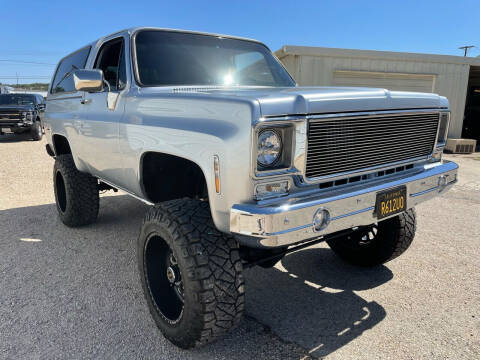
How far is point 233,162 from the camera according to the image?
1.84 m

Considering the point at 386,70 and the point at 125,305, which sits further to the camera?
the point at 386,70

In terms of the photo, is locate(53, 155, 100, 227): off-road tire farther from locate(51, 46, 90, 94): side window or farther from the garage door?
the garage door

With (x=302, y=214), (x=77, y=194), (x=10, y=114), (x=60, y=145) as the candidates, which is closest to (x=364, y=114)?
(x=302, y=214)

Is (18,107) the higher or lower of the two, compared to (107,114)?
lower

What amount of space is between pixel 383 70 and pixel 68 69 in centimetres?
1085

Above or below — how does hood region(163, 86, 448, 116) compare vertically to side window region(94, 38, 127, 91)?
below

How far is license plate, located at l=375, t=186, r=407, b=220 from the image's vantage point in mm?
2191

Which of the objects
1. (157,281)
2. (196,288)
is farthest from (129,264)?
(196,288)

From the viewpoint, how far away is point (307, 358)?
2.23m

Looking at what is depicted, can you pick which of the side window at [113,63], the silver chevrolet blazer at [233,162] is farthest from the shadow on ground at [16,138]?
the silver chevrolet blazer at [233,162]

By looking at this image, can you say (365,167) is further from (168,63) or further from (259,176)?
(168,63)

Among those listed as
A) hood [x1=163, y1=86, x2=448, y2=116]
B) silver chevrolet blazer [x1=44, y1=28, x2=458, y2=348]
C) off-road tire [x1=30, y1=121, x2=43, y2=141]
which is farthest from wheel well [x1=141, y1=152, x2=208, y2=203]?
off-road tire [x1=30, y1=121, x2=43, y2=141]

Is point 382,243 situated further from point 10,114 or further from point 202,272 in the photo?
point 10,114

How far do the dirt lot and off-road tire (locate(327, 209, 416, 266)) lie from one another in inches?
4.8
